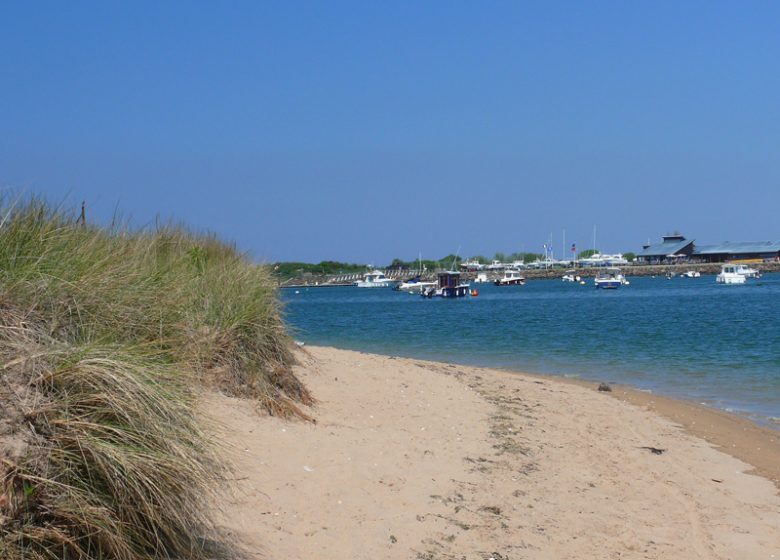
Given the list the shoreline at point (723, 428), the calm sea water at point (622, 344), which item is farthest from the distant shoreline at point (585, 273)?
the shoreline at point (723, 428)

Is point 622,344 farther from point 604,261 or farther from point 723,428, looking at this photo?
point 604,261

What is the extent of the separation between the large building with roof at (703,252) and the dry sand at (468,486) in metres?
141

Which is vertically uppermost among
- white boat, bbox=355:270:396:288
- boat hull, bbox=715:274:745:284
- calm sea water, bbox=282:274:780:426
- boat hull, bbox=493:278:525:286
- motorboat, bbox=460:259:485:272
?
motorboat, bbox=460:259:485:272

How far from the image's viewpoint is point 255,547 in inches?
208

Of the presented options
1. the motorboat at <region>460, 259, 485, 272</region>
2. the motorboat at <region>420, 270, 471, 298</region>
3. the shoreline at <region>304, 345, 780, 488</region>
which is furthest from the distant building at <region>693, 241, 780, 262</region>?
the shoreline at <region>304, 345, 780, 488</region>

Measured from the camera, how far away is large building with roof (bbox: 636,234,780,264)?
5541 inches

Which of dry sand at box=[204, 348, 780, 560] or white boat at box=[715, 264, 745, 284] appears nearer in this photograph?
dry sand at box=[204, 348, 780, 560]

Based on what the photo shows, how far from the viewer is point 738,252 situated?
145m

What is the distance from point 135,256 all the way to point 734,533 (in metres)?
6.35

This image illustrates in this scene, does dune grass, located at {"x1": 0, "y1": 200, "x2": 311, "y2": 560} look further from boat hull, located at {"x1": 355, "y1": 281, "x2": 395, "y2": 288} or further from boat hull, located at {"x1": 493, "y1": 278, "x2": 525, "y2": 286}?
boat hull, located at {"x1": 355, "y1": 281, "x2": 395, "y2": 288}

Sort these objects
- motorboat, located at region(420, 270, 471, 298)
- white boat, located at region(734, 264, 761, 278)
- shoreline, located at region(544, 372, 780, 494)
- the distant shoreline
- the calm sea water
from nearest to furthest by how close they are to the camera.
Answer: shoreline, located at region(544, 372, 780, 494) < the calm sea water < motorboat, located at region(420, 270, 471, 298) < white boat, located at region(734, 264, 761, 278) < the distant shoreline

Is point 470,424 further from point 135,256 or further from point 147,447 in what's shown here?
point 147,447

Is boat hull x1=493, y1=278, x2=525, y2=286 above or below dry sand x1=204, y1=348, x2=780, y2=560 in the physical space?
above

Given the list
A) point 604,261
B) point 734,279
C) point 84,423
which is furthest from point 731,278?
point 84,423
